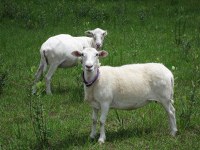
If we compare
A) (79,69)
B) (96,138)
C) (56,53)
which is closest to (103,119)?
(96,138)

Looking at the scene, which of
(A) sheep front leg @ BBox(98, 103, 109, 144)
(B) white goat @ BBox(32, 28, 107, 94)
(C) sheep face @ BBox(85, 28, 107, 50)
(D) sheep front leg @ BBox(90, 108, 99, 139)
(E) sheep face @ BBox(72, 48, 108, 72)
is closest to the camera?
(E) sheep face @ BBox(72, 48, 108, 72)

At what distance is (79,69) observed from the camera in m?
10.6

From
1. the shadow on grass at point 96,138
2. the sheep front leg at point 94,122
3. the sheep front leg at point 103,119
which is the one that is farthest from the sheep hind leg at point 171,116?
the sheep front leg at point 94,122

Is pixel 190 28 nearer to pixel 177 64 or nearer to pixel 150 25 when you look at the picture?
pixel 150 25

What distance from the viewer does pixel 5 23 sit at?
16859mm

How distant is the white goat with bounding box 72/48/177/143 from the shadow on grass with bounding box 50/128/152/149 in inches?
7.0

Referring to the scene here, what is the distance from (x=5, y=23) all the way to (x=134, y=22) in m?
4.51

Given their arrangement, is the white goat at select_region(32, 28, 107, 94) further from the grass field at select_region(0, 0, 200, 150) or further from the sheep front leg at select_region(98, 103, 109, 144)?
the sheep front leg at select_region(98, 103, 109, 144)

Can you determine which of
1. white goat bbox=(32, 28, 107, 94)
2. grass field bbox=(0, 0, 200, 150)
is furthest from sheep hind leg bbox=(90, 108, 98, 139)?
white goat bbox=(32, 28, 107, 94)

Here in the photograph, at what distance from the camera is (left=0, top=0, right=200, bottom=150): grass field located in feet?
25.3

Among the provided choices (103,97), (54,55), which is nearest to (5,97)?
(54,55)

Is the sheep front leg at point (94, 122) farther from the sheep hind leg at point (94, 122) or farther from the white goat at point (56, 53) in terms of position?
the white goat at point (56, 53)

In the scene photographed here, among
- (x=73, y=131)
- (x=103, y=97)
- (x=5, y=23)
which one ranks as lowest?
(x=73, y=131)

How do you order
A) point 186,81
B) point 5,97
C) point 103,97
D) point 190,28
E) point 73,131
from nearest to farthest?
1. point 103,97
2. point 73,131
3. point 5,97
4. point 186,81
5. point 190,28
